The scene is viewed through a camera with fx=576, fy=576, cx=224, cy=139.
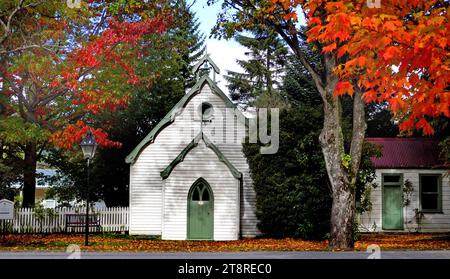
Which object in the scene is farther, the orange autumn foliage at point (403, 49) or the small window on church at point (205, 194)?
the small window on church at point (205, 194)

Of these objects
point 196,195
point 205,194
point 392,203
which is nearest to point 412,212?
point 392,203

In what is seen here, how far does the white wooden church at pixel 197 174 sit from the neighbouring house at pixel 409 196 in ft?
27.3

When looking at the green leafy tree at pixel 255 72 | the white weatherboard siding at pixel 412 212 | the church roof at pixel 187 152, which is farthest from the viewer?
the green leafy tree at pixel 255 72

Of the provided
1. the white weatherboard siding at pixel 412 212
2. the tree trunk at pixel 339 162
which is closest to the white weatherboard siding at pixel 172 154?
the white weatherboard siding at pixel 412 212

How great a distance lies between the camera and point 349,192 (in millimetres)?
20469

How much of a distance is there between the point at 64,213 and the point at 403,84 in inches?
953

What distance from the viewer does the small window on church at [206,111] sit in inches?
1164

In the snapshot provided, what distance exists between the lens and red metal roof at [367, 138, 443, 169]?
3288cm

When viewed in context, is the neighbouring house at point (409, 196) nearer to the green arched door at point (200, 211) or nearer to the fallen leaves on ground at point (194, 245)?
the fallen leaves on ground at point (194, 245)

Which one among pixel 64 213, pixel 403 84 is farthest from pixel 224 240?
pixel 403 84

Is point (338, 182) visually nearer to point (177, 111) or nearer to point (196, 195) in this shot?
point (196, 195)

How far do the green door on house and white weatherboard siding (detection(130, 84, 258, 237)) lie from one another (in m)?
8.64

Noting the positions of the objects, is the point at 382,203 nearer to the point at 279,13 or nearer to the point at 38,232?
the point at 279,13

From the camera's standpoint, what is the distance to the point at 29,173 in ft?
103
